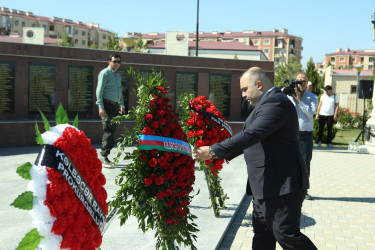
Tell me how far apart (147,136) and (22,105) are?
8147 millimetres

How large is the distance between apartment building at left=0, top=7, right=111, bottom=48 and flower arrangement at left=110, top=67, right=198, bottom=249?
8956cm

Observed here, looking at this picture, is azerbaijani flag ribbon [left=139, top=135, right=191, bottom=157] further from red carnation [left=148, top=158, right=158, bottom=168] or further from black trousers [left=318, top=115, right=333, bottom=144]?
black trousers [left=318, top=115, right=333, bottom=144]

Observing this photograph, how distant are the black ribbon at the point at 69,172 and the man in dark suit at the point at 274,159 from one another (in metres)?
1.36

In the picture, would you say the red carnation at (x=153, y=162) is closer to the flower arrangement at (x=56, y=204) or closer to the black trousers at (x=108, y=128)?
the flower arrangement at (x=56, y=204)

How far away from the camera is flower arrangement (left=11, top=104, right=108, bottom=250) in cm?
212

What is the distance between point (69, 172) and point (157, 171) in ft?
5.04

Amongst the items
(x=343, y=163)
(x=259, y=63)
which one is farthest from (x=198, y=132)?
(x=259, y=63)

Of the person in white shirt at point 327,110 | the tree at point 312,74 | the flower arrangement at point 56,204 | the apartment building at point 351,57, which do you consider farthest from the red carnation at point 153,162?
the apartment building at point 351,57

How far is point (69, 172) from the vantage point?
2.19 meters

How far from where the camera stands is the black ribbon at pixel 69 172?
7.00 ft

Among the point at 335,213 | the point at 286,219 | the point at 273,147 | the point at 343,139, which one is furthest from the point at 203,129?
the point at 343,139

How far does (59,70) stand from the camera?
11.1 metres

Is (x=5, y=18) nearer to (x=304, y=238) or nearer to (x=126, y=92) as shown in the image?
(x=126, y=92)

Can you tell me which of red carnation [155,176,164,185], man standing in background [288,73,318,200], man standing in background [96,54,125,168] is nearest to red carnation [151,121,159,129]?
red carnation [155,176,164,185]
